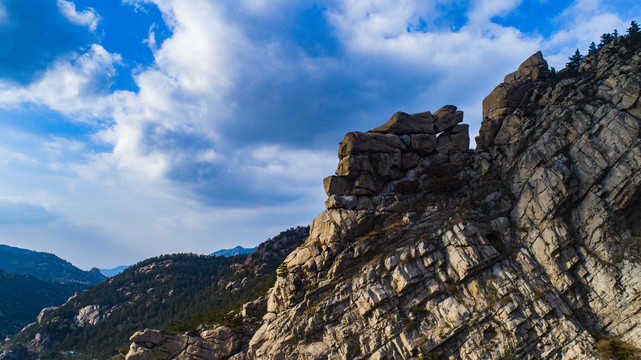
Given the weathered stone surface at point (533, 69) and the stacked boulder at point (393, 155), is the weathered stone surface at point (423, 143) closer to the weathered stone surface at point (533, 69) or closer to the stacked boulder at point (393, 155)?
the stacked boulder at point (393, 155)

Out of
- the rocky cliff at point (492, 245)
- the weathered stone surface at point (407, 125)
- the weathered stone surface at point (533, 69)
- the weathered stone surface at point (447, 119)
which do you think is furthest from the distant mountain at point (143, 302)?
the weathered stone surface at point (533, 69)

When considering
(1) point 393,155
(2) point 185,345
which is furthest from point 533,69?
(2) point 185,345

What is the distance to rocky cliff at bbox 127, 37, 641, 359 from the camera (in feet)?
103

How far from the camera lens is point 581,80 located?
143 feet

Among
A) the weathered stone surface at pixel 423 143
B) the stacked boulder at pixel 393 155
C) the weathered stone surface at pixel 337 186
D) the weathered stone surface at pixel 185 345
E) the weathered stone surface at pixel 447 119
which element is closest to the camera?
the weathered stone surface at pixel 185 345

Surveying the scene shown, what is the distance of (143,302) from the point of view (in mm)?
156125

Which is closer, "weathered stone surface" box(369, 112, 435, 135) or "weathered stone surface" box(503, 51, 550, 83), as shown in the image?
"weathered stone surface" box(503, 51, 550, 83)

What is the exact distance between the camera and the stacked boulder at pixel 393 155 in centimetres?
4622

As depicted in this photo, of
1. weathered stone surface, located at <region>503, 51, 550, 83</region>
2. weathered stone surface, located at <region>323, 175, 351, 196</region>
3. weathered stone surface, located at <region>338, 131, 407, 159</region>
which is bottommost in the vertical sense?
weathered stone surface, located at <region>323, 175, 351, 196</region>

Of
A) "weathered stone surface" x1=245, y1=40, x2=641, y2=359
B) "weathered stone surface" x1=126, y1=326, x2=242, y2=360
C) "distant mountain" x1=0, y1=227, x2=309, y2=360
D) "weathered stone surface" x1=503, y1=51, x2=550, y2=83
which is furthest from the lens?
"distant mountain" x1=0, y1=227, x2=309, y2=360

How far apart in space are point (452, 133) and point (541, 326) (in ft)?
102

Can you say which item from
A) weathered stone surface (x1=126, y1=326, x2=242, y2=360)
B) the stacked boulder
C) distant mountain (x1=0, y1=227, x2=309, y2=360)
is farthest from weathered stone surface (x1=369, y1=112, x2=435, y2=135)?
distant mountain (x1=0, y1=227, x2=309, y2=360)

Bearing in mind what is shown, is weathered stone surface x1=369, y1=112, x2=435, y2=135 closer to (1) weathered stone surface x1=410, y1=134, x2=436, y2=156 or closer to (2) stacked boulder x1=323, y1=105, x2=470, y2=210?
(2) stacked boulder x1=323, y1=105, x2=470, y2=210

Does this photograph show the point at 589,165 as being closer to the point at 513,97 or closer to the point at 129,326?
the point at 513,97
